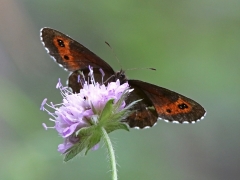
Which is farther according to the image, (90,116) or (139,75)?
(139,75)

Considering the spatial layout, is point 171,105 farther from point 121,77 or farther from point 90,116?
point 90,116

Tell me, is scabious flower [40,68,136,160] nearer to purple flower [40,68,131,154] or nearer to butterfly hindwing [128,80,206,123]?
purple flower [40,68,131,154]

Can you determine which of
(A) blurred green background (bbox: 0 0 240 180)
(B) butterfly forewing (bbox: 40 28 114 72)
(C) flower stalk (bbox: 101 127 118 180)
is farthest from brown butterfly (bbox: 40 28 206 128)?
(A) blurred green background (bbox: 0 0 240 180)

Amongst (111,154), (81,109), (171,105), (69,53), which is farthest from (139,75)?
(111,154)

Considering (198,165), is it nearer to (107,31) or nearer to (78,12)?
(107,31)
